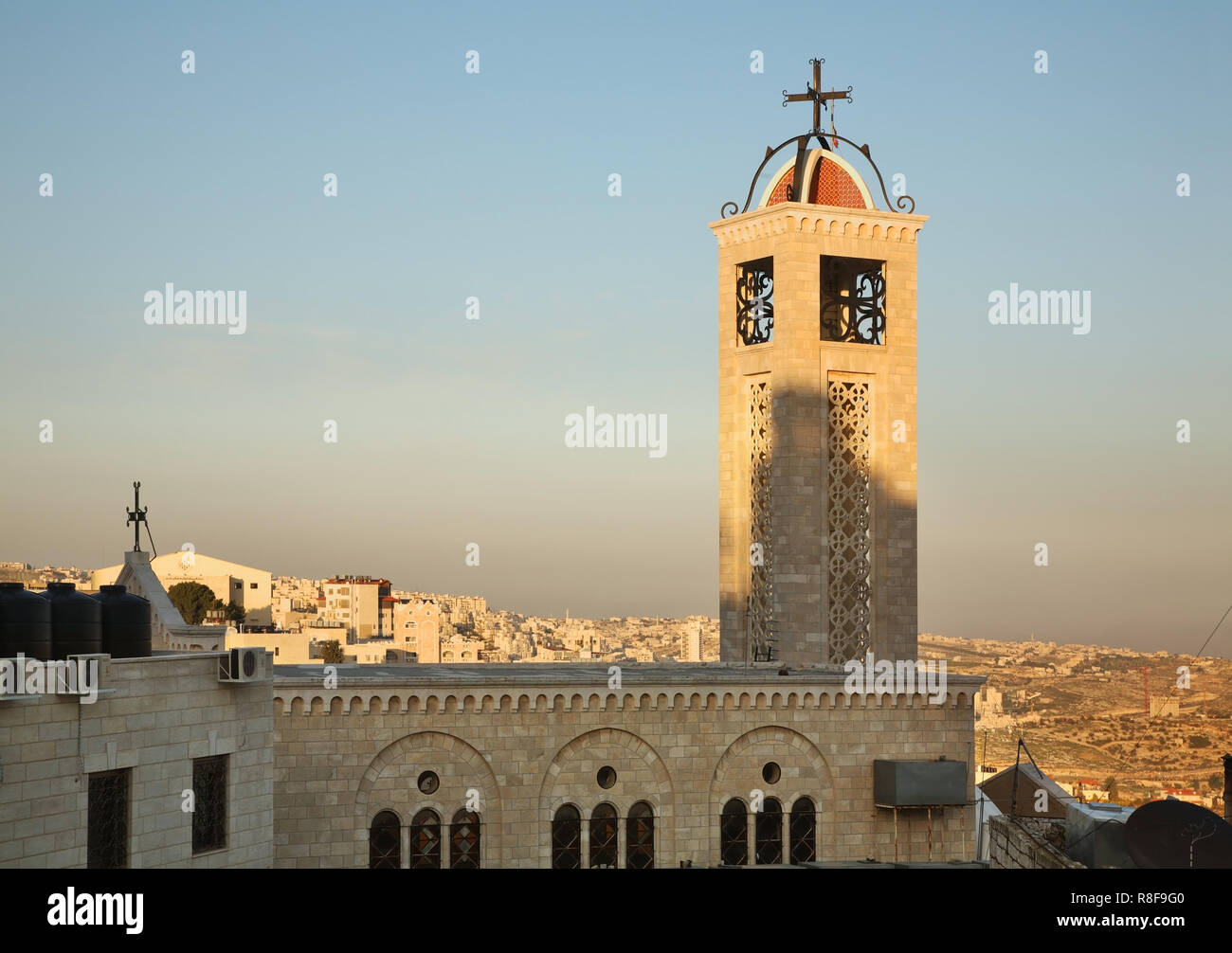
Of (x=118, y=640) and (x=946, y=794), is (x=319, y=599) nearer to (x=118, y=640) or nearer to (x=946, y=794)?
(x=946, y=794)

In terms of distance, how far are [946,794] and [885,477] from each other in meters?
10.8

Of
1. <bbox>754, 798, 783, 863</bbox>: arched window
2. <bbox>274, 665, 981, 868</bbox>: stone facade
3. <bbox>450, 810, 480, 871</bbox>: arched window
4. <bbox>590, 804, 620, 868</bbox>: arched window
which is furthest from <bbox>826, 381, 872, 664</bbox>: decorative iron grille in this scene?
<bbox>450, 810, 480, 871</bbox>: arched window

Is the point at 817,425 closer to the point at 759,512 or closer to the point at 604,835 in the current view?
→ the point at 759,512

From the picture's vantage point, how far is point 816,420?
44.5 m

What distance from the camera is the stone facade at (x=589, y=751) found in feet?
109

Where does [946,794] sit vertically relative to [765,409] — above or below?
below

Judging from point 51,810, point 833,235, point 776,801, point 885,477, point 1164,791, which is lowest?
point 1164,791

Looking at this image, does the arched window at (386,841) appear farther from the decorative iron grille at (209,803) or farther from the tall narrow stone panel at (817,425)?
the tall narrow stone panel at (817,425)

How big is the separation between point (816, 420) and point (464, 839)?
16.6 metres
